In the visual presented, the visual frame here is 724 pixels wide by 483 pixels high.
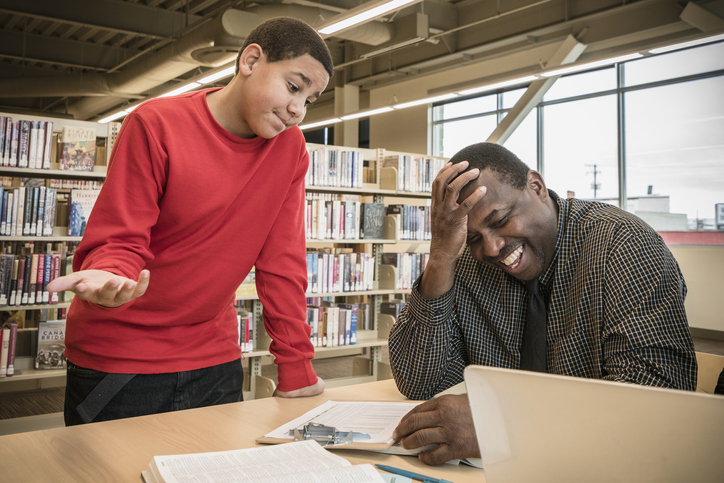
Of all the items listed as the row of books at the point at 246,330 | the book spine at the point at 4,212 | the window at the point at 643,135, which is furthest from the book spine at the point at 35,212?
the window at the point at 643,135

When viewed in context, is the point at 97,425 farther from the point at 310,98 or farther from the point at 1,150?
the point at 1,150

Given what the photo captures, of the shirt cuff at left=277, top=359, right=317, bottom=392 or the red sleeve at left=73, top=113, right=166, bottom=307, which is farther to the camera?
the shirt cuff at left=277, top=359, right=317, bottom=392

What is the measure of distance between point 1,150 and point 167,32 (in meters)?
5.61

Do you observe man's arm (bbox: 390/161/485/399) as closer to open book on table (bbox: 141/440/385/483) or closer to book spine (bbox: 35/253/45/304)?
open book on table (bbox: 141/440/385/483)

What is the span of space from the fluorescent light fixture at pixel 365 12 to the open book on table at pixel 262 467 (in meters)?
3.63

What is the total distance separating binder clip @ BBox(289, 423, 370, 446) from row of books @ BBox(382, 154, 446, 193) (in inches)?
160

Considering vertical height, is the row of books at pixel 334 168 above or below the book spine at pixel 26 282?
above

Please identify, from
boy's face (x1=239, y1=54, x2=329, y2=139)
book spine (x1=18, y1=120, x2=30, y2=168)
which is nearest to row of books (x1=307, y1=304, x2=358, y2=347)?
book spine (x1=18, y1=120, x2=30, y2=168)

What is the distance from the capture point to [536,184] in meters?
1.33

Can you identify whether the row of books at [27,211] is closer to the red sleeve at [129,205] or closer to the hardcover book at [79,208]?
the hardcover book at [79,208]

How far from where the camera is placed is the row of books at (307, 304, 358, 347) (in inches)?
178

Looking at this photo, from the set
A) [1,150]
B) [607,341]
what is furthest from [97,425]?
[1,150]

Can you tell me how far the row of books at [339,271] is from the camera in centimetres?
457

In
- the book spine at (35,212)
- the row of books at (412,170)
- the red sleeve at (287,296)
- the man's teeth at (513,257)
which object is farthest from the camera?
the row of books at (412,170)
